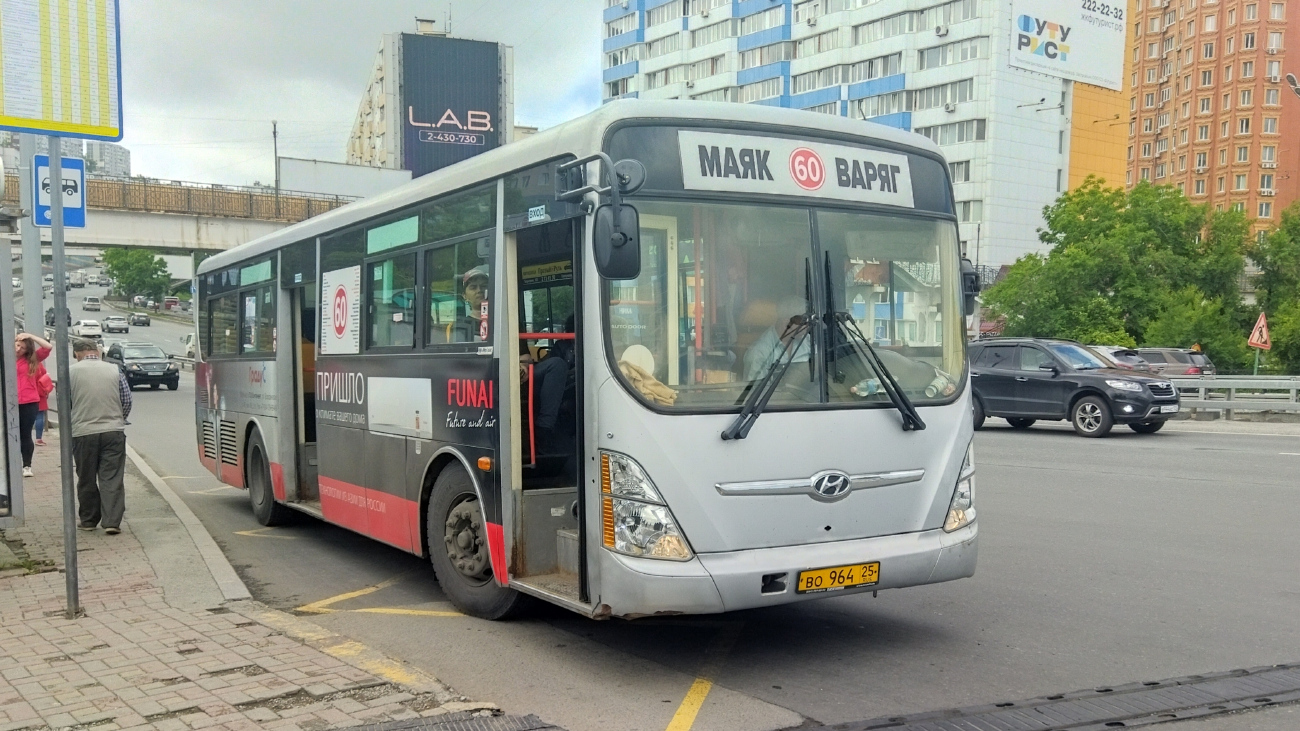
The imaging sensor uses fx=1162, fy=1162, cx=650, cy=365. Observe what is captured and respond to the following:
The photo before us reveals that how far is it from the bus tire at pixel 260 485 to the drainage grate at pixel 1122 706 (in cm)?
752

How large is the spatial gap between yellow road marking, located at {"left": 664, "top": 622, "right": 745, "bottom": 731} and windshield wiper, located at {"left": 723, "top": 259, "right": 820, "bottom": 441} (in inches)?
48.3

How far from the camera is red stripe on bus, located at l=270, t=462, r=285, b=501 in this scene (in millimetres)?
10766

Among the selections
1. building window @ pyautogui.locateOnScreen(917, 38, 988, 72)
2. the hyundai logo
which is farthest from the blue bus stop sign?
building window @ pyautogui.locateOnScreen(917, 38, 988, 72)

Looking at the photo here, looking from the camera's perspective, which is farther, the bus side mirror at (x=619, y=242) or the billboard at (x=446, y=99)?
the billboard at (x=446, y=99)

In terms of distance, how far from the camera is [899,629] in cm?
685

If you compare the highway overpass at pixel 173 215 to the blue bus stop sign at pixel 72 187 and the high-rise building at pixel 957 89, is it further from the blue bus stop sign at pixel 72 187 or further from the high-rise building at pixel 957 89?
the high-rise building at pixel 957 89

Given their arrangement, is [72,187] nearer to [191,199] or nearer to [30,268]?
[30,268]

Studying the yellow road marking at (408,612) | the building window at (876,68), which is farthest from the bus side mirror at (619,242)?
the building window at (876,68)

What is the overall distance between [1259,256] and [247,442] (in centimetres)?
5810

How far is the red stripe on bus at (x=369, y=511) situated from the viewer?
7.96 meters

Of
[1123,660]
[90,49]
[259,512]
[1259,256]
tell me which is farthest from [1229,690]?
[1259,256]

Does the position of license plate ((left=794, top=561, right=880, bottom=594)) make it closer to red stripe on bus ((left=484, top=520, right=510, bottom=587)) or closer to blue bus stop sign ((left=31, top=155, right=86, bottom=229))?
red stripe on bus ((left=484, top=520, right=510, bottom=587))

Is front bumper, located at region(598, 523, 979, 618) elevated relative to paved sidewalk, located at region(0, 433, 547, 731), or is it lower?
elevated

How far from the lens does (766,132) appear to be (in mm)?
6152
